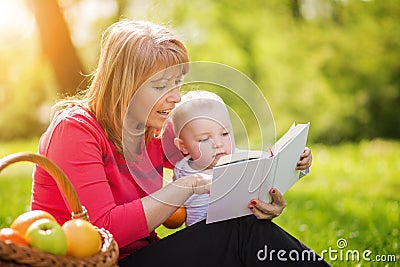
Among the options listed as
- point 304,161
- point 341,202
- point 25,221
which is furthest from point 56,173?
point 341,202

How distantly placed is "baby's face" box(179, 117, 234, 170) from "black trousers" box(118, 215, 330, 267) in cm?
40

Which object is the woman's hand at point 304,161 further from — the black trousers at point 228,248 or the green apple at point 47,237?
the green apple at point 47,237

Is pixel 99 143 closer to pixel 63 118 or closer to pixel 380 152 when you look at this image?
pixel 63 118

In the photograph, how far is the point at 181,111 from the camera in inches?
112

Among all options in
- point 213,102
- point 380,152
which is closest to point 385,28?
point 380,152

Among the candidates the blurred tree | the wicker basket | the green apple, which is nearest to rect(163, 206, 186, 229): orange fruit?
the wicker basket

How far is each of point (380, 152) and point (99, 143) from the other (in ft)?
21.9

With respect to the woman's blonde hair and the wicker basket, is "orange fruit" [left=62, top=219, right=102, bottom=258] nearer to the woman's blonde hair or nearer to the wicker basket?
the wicker basket

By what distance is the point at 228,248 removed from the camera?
7.94 feet

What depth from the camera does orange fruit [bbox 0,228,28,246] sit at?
1.82 meters

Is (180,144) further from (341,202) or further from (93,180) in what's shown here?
(341,202)

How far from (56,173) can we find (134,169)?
0.63 metres

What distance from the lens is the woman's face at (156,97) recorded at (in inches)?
100

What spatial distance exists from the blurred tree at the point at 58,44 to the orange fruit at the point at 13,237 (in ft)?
18.3
